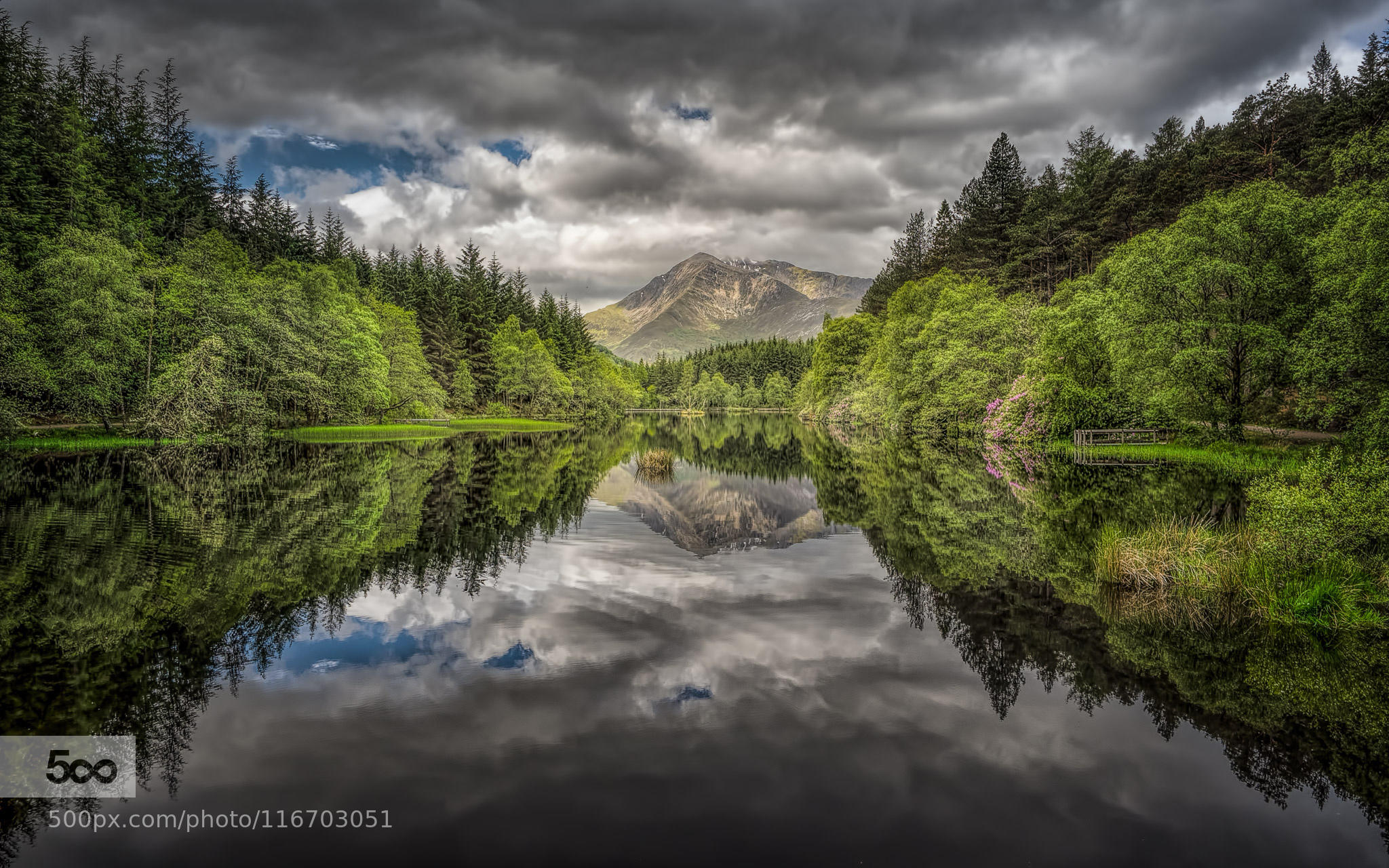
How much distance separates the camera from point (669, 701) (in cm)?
809

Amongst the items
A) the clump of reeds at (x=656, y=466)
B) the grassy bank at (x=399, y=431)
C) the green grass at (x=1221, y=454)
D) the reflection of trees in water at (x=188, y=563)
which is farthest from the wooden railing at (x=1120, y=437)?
the grassy bank at (x=399, y=431)

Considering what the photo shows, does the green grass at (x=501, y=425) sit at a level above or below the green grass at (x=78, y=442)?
above

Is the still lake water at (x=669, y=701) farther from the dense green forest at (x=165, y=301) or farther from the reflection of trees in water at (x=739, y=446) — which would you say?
the dense green forest at (x=165, y=301)

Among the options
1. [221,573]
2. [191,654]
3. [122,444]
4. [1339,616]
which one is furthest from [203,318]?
[1339,616]

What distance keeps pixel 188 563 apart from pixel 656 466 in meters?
28.3

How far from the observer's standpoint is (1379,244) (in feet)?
62.2

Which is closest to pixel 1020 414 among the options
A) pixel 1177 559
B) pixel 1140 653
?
pixel 1177 559

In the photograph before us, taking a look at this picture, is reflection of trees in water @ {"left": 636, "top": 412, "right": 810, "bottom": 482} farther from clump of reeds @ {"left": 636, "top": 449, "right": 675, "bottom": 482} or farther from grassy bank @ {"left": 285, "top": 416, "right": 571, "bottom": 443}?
grassy bank @ {"left": 285, "top": 416, "right": 571, "bottom": 443}

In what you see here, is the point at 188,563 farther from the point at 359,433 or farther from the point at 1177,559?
the point at 359,433

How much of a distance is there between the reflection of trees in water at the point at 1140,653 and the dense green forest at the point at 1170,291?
10.9 meters

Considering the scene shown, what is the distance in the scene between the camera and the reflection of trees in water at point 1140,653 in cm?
695

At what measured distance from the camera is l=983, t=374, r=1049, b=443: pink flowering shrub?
139ft

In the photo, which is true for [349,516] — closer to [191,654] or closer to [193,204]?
[191,654]

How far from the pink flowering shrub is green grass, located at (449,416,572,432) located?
4741 cm
